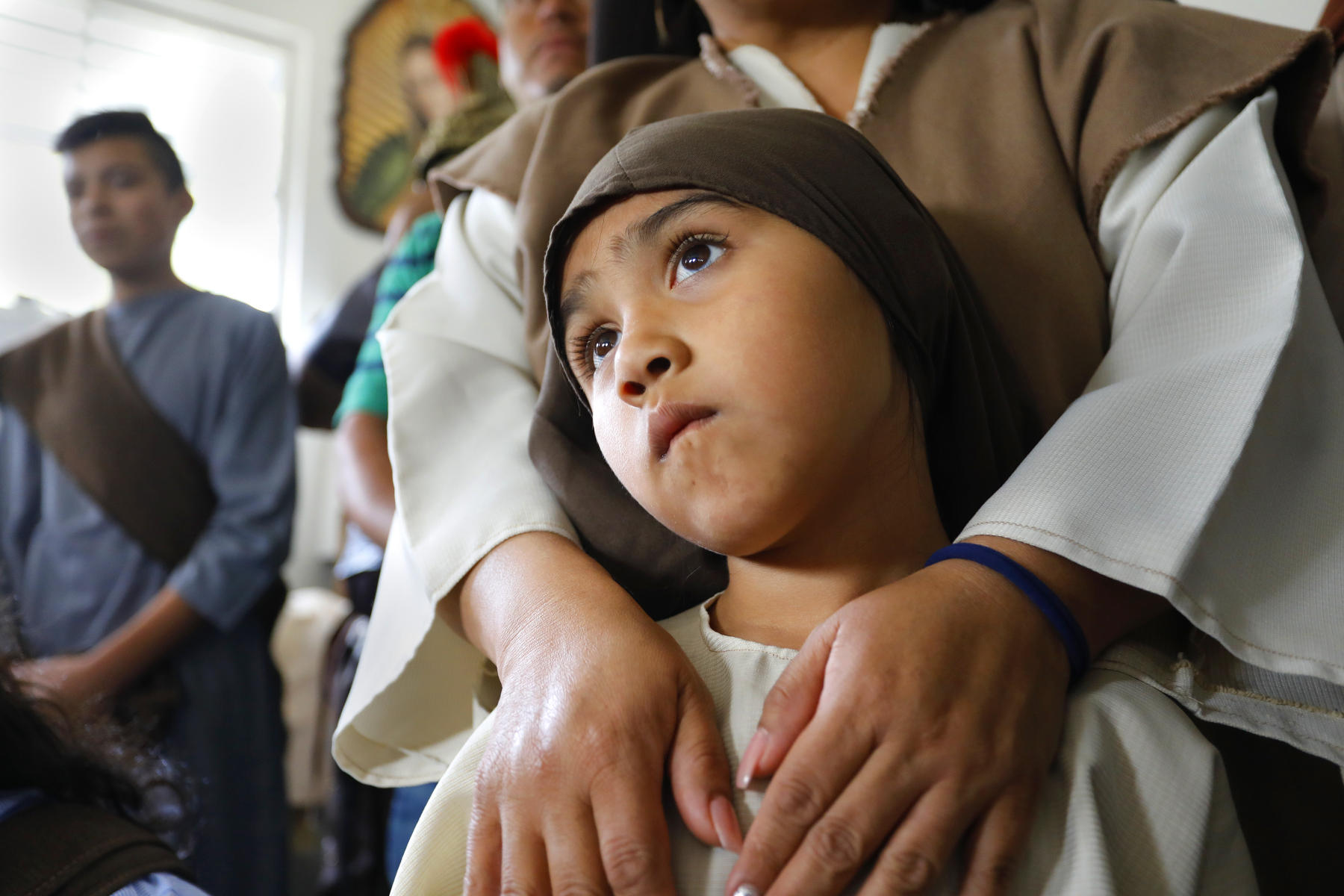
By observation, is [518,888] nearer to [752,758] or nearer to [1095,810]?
[752,758]

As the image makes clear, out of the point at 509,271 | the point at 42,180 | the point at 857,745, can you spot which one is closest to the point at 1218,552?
the point at 857,745

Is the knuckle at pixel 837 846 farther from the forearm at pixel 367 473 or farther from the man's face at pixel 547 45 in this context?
the man's face at pixel 547 45

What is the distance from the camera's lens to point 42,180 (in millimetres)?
1983

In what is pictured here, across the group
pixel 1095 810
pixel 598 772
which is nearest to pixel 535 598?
pixel 598 772

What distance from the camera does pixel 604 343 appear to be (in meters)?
0.72

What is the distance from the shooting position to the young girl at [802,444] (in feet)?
1.85

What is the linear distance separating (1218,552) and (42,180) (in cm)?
A: 215

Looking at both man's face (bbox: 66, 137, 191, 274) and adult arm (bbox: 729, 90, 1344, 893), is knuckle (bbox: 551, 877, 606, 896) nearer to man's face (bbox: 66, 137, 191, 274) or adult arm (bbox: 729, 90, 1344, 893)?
adult arm (bbox: 729, 90, 1344, 893)

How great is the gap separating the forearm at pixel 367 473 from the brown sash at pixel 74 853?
60 centimetres

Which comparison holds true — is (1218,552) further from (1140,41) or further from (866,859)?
(1140,41)

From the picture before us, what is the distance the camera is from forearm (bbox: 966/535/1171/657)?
614 mm

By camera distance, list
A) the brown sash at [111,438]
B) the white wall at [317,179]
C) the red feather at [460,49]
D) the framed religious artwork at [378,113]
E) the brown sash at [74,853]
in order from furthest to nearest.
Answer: the framed religious artwork at [378,113] → the white wall at [317,179] → the red feather at [460,49] → the brown sash at [111,438] → the brown sash at [74,853]

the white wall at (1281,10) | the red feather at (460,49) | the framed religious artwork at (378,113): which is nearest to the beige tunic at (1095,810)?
the white wall at (1281,10)

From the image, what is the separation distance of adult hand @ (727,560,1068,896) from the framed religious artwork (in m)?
4.22
